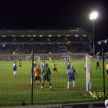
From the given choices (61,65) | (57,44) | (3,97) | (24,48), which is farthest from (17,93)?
(57,44)

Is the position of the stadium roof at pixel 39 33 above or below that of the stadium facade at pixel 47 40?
above

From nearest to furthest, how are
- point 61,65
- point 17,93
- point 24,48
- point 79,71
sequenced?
point 17,93 → point 79,71 → point 61,65 → point 24,48

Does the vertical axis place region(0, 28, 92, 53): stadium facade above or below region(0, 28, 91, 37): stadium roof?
below

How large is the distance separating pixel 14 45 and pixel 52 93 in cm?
8567

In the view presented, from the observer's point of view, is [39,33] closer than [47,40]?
No

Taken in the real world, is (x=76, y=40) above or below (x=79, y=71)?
above

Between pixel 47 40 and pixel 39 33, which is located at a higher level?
pixel 39 33

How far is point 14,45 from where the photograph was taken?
109625 mm

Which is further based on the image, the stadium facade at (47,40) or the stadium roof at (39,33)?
the stadium roof at (39,33)

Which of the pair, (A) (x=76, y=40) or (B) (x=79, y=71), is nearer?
(B) (x=79, y=71)

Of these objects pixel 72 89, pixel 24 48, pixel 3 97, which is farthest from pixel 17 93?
pixel 24 48

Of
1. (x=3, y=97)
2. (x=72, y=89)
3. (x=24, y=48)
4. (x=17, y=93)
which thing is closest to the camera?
(x=3, y=97)

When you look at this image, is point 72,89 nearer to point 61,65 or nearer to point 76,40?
point 61,65

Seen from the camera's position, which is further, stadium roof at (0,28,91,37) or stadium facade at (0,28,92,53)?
stadium roof at (0,28,91,37)
